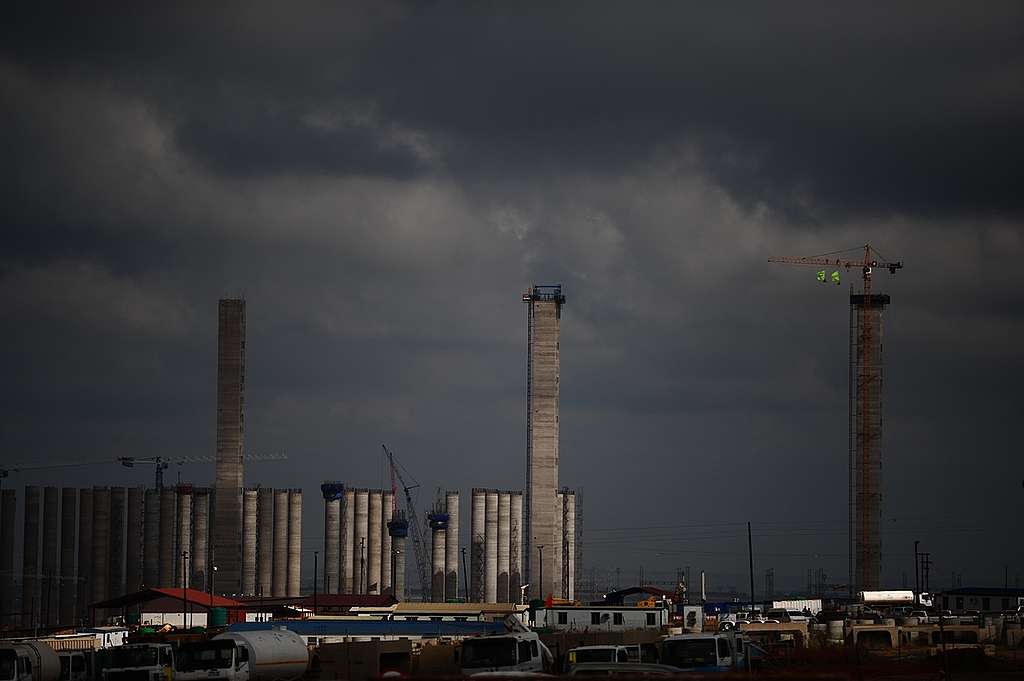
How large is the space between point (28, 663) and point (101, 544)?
378 feet

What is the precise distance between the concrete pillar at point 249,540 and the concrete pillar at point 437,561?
2343 centimetres

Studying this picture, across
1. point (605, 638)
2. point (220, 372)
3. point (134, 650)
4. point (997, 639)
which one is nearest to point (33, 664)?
point (134, 650)

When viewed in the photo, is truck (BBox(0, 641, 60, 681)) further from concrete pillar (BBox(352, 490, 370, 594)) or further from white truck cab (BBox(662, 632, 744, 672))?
concrete pillar (BBox(352, 490, 370, 594))

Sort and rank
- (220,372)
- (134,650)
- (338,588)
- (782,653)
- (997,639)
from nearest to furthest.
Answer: (134,650), (782,653), (997,639), (220,372), (338,588)

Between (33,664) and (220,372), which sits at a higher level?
(220,372)

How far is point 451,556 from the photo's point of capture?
17475cm

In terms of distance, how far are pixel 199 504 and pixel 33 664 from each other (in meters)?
114

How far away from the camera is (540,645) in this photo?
4072 cm

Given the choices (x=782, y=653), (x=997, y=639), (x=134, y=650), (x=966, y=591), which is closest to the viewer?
(x=134, y=650)

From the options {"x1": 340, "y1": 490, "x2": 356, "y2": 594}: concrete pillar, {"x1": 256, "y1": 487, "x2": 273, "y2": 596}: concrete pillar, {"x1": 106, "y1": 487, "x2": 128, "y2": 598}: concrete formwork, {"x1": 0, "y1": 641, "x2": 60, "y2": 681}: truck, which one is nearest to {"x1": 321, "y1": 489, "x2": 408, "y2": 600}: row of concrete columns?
{"x1": 340, "y1": 490, "x2": 356, "y2": 594}: concrete pillar

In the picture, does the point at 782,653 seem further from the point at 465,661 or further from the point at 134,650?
the point at 134,650

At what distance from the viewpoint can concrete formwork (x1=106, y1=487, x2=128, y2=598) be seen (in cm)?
15638

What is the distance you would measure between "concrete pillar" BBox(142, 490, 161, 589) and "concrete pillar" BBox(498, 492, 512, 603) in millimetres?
41480

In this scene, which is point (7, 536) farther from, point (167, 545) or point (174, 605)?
point (174, 605)
